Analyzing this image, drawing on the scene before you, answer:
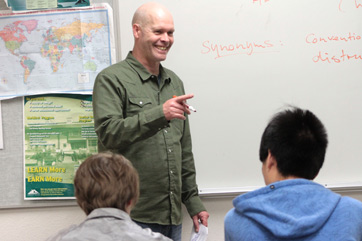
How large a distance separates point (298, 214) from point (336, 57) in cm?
149

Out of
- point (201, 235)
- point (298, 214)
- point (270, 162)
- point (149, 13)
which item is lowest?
point (201, 235)

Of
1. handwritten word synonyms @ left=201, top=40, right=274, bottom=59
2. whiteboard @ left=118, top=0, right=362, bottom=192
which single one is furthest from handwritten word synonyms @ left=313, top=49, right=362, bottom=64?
handwritten word synonyms @ left=201, top=40, right=274, bottom=59

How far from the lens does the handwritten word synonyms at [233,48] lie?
2365mm

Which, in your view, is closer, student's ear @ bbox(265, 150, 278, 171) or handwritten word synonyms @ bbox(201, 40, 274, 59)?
student's ear @ bbox(265, 150, 278, 171)

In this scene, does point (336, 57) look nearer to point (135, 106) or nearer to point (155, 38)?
point (155, 38)

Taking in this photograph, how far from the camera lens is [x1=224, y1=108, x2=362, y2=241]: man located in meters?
1.12

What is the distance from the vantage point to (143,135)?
5.91 ft

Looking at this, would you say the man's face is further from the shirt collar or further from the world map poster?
the world map poster

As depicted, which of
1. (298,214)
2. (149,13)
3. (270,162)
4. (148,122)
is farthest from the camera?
(149,13)

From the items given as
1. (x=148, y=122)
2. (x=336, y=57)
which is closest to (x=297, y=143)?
(x=148, y=122)

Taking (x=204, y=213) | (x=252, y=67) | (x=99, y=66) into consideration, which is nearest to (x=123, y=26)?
(x=99, y=66)

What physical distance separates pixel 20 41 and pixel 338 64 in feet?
5.38

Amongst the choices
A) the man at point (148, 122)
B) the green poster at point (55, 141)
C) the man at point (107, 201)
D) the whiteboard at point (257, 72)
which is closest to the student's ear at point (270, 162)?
the man at point (107, 201)

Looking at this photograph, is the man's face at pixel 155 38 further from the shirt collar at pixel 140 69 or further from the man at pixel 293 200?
the man at pixel 293 200
